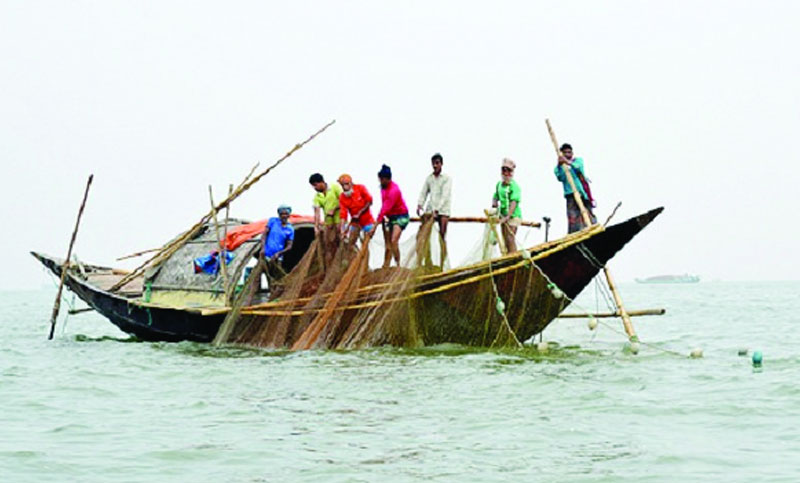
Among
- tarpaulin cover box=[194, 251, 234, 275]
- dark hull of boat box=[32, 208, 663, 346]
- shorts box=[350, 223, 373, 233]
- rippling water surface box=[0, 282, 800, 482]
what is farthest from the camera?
tarpaulin cover box=[194, 251, 234, 275]

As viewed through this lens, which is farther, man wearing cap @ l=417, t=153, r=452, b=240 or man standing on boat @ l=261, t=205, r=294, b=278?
man standing on boat @ l=261, t=205, r=294, b=278

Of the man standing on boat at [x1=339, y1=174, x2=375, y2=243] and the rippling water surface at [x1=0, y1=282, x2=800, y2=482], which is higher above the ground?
the man standing on boat at [x1=339, y1=174, x2=375, y2=243]

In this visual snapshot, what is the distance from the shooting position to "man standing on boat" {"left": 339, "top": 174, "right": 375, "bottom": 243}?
15.3 metres

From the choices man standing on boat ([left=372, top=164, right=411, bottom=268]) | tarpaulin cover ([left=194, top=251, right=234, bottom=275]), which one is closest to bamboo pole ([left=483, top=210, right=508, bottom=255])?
man standing on boat ([left=372, top=164, right=411, bottom=268])

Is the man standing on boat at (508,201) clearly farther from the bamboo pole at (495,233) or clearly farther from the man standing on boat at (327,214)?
the man standing on boat at (327,214)

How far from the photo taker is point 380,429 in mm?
9227

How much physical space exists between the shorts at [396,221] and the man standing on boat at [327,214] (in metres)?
0.86

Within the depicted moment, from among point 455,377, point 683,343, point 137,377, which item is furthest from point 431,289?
point 683,343

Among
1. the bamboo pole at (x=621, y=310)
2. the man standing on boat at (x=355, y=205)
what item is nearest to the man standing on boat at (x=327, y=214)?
the man standing on boat at (x=355, y=205)

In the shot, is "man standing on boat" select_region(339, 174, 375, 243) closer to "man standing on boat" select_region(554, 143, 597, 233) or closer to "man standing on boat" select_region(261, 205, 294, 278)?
"man standing on boat" select_region(261, 205, 294, 278)

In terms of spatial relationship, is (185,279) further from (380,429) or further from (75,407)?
(380,429)

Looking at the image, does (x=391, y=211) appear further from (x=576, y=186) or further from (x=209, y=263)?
(x=209, y=263)

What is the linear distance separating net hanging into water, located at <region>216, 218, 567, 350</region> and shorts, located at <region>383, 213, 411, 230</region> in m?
0.36

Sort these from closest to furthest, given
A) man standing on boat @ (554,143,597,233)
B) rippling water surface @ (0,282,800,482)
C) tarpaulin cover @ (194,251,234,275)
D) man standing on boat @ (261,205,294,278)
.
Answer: rippling water surface @ (0,282,800,482) → man standing on boat @ (554,143,597,233) → man standing on boat @ (261,205,294,278) → tarpaulin cover @ (194,251,234,275)
